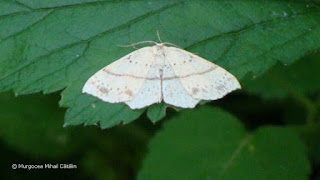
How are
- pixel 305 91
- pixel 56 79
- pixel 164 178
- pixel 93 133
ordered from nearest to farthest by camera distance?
pixel 56 79, pixel 164 178, pixel 305 91, pixel 93 133

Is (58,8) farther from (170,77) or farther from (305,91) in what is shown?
(305,91)

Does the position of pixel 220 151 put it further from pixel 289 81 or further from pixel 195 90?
pixel 289 81

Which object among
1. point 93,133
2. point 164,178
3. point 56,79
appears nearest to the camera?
point 56,79

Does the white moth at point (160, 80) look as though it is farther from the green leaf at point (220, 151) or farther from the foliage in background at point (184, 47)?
the green leaf at point (220, 151)

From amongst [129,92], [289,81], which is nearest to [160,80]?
[129,92]

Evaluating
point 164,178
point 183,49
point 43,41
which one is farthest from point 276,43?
point 43,41

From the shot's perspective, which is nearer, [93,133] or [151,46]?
[151,46]
